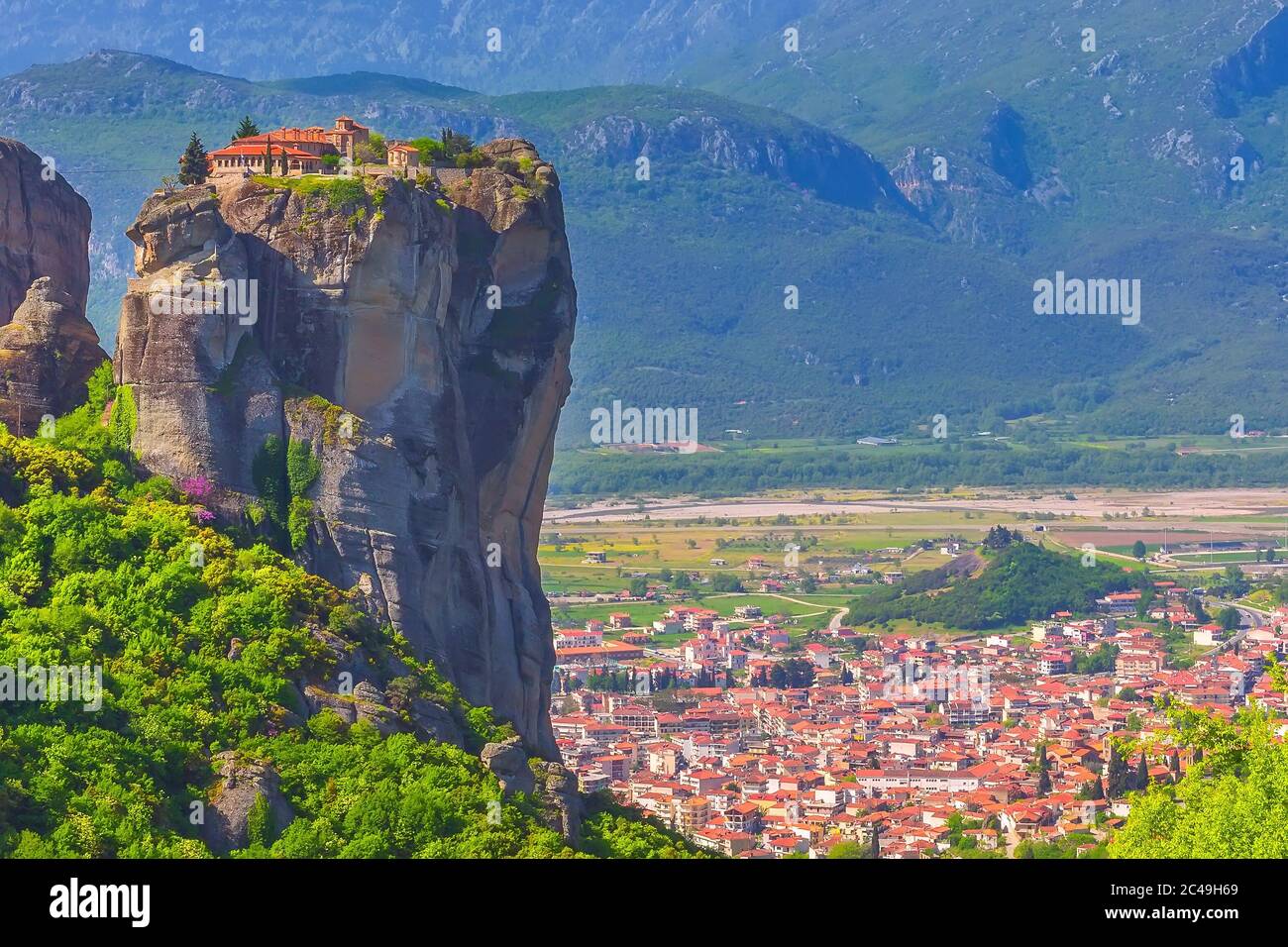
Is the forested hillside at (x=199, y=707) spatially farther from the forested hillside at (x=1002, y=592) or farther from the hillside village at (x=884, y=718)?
the forested hillside at (x=1002, y=592)

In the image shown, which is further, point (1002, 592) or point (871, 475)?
point (871, 475)

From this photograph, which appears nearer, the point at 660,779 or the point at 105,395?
the point at 105,395

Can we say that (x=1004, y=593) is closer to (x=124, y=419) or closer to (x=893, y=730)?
(x=893, y=730)

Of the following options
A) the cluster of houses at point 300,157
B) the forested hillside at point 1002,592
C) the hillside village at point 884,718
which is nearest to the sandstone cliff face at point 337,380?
the cluster of houses at point 300,157

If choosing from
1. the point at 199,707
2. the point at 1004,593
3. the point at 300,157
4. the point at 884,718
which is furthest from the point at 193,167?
the point at 1004,593

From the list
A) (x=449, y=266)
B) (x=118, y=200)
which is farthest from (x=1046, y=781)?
(x=118, y=200)

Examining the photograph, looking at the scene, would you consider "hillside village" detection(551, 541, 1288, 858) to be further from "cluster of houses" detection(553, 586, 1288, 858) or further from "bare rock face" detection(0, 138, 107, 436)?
"bare rock face" detection(0, 138, 107, 436)
